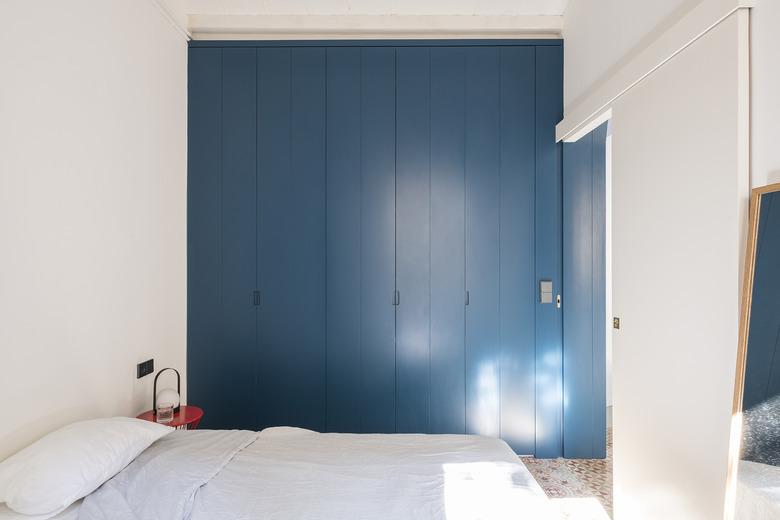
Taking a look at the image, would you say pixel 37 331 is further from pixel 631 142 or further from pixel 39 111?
pixel 631 142

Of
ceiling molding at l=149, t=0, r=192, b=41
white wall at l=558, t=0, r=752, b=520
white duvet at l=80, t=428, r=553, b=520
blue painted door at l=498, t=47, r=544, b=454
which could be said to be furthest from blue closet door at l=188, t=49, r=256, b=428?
white wall at l=558, t=0, r=752, b=520

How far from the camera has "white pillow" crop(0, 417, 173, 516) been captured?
1159 mm

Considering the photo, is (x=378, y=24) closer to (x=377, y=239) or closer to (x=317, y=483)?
(x=377, y=239)

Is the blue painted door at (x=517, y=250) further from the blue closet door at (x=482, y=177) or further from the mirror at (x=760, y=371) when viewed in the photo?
the mirror at (x=760, y=371)

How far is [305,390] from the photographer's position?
271 cm

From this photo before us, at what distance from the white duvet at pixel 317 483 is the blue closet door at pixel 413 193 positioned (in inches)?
40.5

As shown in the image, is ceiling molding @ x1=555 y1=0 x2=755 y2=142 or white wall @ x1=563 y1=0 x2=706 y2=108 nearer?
ceiling molding @ x1=555 y1=0 x2=755 y2=142

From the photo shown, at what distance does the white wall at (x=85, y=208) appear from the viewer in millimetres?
1475

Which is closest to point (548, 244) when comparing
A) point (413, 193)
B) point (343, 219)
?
point (413, 193)

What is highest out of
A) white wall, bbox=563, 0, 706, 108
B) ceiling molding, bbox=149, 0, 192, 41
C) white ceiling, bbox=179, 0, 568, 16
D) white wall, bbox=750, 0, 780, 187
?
white ceiling, bbox=179, 0, 568, 16

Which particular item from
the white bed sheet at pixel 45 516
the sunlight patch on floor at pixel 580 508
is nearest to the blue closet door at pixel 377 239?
the sunlight patch on floor at pixel 580 508

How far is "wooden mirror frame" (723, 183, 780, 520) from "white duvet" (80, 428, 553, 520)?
0.57 metres

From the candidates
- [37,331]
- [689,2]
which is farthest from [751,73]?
[37,331]

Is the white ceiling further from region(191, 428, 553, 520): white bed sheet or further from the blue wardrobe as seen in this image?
region(191, 428, 553, 520): white bed sheet
